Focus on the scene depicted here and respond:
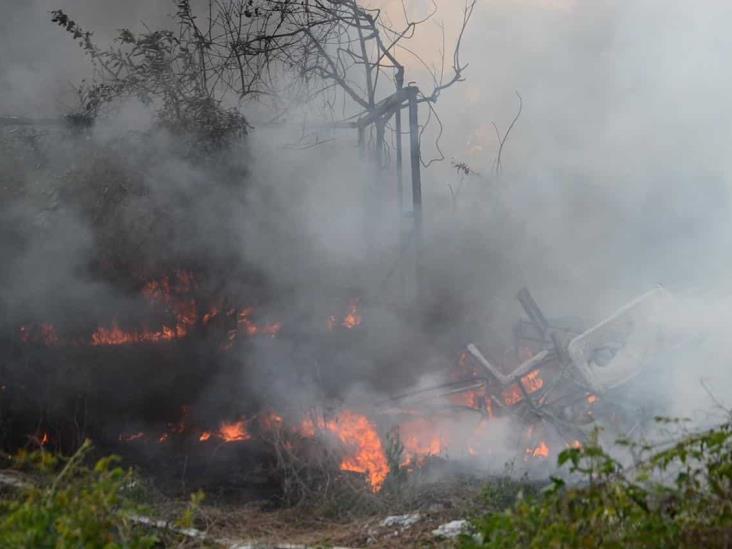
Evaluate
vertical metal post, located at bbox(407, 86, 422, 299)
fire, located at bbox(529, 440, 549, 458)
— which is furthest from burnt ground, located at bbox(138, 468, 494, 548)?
vertical metal post, located at bbox(407, 86, 422, 299)

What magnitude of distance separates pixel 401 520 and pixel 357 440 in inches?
77.2

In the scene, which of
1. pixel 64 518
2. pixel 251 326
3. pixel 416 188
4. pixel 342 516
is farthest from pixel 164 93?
pixel 64 518

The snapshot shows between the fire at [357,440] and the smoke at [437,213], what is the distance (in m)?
0.39

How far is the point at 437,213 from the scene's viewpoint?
12.5 m

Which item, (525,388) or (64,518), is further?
(525,388)

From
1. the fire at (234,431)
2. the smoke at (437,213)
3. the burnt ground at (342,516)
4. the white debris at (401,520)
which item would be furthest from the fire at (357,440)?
the white debris at (401,520)

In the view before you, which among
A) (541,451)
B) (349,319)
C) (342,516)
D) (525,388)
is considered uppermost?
(349,319)

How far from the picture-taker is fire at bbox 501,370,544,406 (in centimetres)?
733

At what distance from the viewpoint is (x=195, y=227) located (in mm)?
8398

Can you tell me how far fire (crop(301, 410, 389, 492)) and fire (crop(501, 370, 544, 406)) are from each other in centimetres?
125

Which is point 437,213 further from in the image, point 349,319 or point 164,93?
point 164,93

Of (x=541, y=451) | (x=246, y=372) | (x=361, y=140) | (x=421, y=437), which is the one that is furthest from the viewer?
(x=361, y=140)

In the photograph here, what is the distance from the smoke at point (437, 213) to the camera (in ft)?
25.5

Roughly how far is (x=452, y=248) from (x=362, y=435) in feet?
14.3
